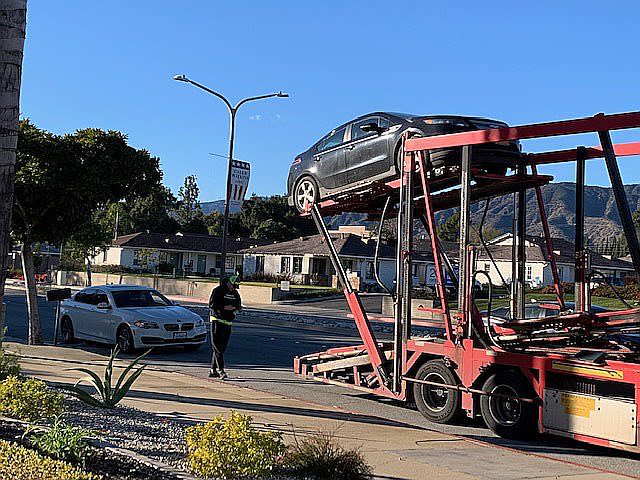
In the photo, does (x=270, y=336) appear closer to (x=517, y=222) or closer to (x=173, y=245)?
(x=517, y=222)

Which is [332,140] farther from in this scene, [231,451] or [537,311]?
[231,451]

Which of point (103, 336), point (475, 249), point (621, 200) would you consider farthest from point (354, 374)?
point (103, 336)

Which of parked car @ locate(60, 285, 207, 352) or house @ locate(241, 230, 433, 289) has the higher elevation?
house @ locate(241, 230, 433, 289)

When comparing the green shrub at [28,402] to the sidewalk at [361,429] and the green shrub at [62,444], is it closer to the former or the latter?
the green shrub at [62,444]

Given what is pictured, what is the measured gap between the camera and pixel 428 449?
28.7 ft

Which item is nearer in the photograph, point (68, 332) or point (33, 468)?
point (33, 468)

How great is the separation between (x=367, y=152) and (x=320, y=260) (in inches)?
2190

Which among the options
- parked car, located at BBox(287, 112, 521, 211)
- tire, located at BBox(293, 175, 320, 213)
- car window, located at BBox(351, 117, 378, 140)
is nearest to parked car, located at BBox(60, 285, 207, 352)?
parked car, located at BBox(287, 112, 521, 211)

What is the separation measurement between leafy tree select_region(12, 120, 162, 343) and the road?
2.92 meters

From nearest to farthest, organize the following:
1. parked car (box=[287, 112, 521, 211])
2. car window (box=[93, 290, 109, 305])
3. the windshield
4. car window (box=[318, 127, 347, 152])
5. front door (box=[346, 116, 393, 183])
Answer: parked car (box=[287, 112, 521, 211])
front door (box=[346, 116, 393, 183])
car window (box=[318, 127, 347, 152])
the windshield
car window (box=[93, 290, 109, 305])

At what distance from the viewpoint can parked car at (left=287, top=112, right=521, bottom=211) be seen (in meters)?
11.4

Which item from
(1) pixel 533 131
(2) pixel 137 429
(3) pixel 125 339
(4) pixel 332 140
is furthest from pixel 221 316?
(1) pixel 533 131

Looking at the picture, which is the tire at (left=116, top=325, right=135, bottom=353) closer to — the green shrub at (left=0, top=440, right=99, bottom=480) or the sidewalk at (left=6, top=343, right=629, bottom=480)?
the sidewalk at (left=6, top=343, right=629, bottom=480)

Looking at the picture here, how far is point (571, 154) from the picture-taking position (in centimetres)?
1177
